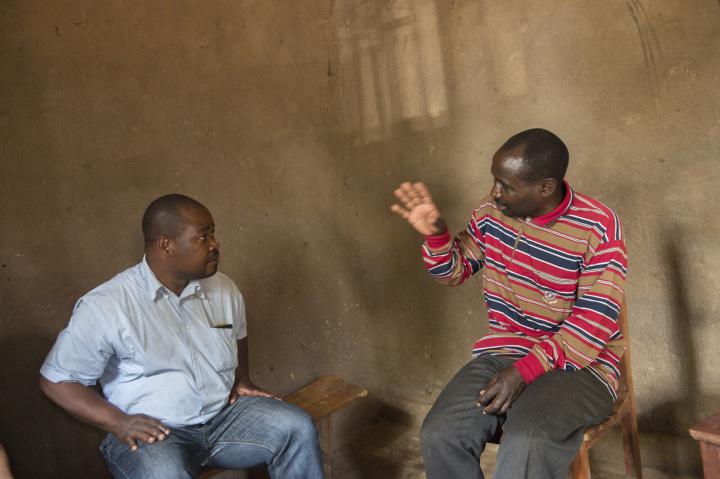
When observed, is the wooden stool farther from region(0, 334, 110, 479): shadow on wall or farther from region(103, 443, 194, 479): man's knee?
region(0, 334, 110, 479): shadow on wall

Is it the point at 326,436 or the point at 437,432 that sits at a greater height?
the point at 437,432

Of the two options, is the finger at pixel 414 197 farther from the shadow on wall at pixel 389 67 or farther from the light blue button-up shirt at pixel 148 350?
the shadow on wall at pixel 389 67

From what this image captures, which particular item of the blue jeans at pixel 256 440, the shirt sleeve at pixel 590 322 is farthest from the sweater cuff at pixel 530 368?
the blue jeans at pixel 256 440

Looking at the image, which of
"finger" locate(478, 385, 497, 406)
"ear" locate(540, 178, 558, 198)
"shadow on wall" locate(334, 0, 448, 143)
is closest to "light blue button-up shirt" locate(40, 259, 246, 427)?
"finger" locate(478, 385, 497, 406)

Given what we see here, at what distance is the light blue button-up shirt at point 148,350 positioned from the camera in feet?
7.52

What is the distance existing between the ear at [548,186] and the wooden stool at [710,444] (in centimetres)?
88

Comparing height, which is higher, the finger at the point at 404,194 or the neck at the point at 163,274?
the finger at the point at 404,194

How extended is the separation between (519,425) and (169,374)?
1205 millimetres

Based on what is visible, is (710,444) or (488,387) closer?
(710,444)

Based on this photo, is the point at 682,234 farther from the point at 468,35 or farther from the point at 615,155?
the point at 468,35

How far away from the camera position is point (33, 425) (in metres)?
2.68

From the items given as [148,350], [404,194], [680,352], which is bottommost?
[680,352]

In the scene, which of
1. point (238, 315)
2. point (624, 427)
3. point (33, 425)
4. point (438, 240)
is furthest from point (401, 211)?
point (33, 425)

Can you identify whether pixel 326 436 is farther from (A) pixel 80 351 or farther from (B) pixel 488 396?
(A) pixel 80 351
